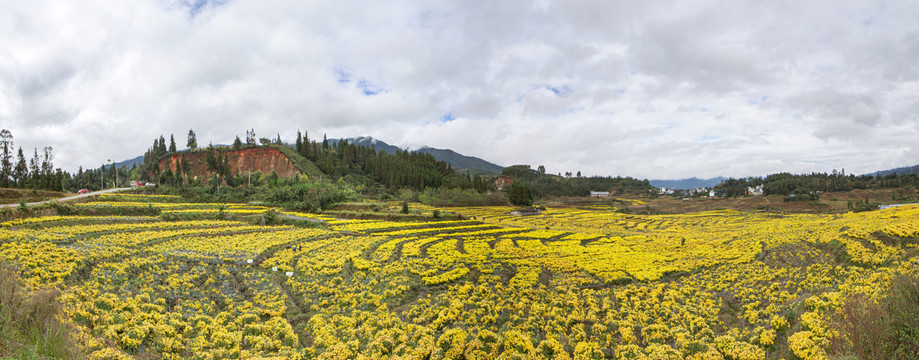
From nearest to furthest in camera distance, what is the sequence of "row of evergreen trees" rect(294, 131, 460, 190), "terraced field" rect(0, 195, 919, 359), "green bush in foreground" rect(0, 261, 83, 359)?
"green bush in foreground" rect(0, 261, 83, 359)
"terraced field" rect(0, 195, 919, 359)
"row of evergreen trees" rect(294, 131, 460, 190)

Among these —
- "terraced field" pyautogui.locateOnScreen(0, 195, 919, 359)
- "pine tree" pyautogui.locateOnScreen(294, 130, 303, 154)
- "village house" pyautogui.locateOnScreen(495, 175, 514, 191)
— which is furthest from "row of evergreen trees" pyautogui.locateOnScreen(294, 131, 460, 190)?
"terraced field" pyautogui.locateOnScreen(0, 195, 919, 359)

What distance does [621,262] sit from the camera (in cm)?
2419

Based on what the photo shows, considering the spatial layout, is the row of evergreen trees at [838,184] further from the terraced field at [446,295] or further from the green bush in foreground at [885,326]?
the green bush in foreground at [885,326]

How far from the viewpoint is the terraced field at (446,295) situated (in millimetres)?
10641

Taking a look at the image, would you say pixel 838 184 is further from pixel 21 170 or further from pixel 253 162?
pixel 21 170

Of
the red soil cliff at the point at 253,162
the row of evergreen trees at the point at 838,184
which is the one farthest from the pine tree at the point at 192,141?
the row of evergreen trees at the point at 838,184

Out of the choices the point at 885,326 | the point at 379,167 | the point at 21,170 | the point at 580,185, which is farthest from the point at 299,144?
the point at 885,326

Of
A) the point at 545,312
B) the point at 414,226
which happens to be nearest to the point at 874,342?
the point at 545,312

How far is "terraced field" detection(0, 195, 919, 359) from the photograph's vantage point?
419 inches

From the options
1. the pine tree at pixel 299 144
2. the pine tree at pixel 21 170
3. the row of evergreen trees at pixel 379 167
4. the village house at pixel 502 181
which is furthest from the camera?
the village house at pixel 502 181

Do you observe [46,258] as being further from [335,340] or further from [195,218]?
[195,218]

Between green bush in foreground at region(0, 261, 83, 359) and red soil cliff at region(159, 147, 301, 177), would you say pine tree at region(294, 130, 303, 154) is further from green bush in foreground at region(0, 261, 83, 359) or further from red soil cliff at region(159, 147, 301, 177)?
green bush in foreground at region(0, 261, 83, 359)

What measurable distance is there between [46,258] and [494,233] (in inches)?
1325

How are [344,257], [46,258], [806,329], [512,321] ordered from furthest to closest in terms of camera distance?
1. [344,257]
2. [46,258]
3. [512,321]
4. [806,329]
